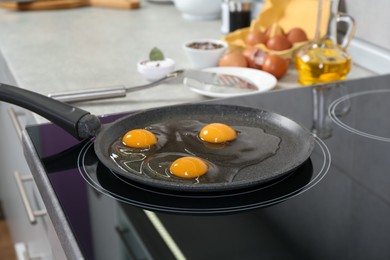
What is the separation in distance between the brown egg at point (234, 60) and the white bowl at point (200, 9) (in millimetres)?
557

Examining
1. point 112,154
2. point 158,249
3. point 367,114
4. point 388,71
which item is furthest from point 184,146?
point 388,71

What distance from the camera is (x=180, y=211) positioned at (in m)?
0.72

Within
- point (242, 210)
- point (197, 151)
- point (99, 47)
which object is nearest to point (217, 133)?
point (197, 151)

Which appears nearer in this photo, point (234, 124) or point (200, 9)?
point (234, 124)

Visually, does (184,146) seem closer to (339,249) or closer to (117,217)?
(117,217)

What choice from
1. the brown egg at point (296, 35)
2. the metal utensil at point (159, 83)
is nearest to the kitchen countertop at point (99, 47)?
the metal utensil at point (159, 83)

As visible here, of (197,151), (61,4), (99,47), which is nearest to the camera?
(197,151)

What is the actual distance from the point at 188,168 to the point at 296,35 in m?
0.74

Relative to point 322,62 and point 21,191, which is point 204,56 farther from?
point 21,191

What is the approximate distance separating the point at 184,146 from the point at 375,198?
27cm

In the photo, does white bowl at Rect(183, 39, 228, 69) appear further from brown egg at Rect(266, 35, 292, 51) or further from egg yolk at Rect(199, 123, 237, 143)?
egg yolk at Rect(199, 123, 237, 143)

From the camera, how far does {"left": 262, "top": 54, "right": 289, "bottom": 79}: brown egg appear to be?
127 cm

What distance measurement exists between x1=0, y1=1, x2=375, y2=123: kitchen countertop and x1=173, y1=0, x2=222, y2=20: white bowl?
1.0 inches

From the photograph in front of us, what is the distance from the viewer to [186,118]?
98cm
